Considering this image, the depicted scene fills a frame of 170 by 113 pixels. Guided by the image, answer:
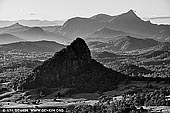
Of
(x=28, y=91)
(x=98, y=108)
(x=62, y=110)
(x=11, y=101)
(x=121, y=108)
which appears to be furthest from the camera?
(x=28, y=91)

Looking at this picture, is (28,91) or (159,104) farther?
(28,91)

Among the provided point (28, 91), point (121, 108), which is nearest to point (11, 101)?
point (28, 91)

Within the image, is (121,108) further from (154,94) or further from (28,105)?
(28,105)

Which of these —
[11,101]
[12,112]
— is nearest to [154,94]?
[12,112]

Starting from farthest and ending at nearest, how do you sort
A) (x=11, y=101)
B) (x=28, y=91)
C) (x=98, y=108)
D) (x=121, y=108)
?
(x=28, y=91) → (x=11, y=101) → (x=98, y=108) → (x=121, y=108)

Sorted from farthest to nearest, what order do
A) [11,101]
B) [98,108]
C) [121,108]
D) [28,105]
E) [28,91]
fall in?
[28,91], [11,101], [28,105], [98,108], [121,108]

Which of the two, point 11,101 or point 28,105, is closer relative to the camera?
point 28,105

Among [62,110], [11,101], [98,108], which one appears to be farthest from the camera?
[11,101]

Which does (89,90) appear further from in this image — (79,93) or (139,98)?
(139,98)
